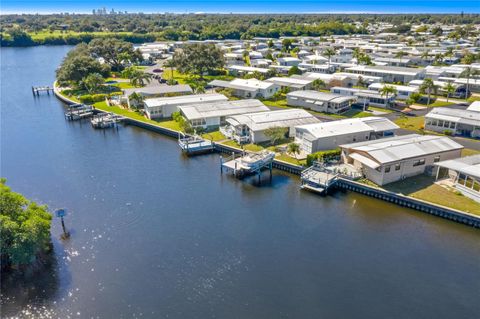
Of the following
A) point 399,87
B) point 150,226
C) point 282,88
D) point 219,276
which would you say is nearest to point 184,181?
point 150,226

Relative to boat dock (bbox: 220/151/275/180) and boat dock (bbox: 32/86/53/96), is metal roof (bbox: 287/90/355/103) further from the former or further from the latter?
boat dock (bbox: 32/86/53/96)

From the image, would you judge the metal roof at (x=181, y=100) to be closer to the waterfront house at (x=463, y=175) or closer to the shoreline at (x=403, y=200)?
the shoreline at (x=403, y=200)

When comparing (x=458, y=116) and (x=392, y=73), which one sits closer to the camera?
(x=458, y=116)

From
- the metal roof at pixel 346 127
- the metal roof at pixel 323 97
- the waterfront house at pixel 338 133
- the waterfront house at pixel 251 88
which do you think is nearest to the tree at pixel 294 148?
the waterfront house at pixel 338 133

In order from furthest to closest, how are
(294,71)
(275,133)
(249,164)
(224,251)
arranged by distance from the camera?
(294,71) < (275,133) < (249,164) < (224,251)

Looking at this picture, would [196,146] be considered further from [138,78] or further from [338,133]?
[138,78]

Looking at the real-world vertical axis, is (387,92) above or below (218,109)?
above

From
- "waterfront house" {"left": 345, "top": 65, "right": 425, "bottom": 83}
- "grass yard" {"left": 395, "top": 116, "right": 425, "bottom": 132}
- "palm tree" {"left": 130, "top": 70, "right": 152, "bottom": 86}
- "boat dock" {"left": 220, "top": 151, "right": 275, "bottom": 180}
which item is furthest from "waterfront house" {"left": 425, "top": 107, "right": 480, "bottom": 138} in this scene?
"palm tree" {"left": 130, "top": 70, "right": 152, "bottom": 86}

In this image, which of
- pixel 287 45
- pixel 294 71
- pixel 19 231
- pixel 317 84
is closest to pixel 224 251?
pixel 19 231
